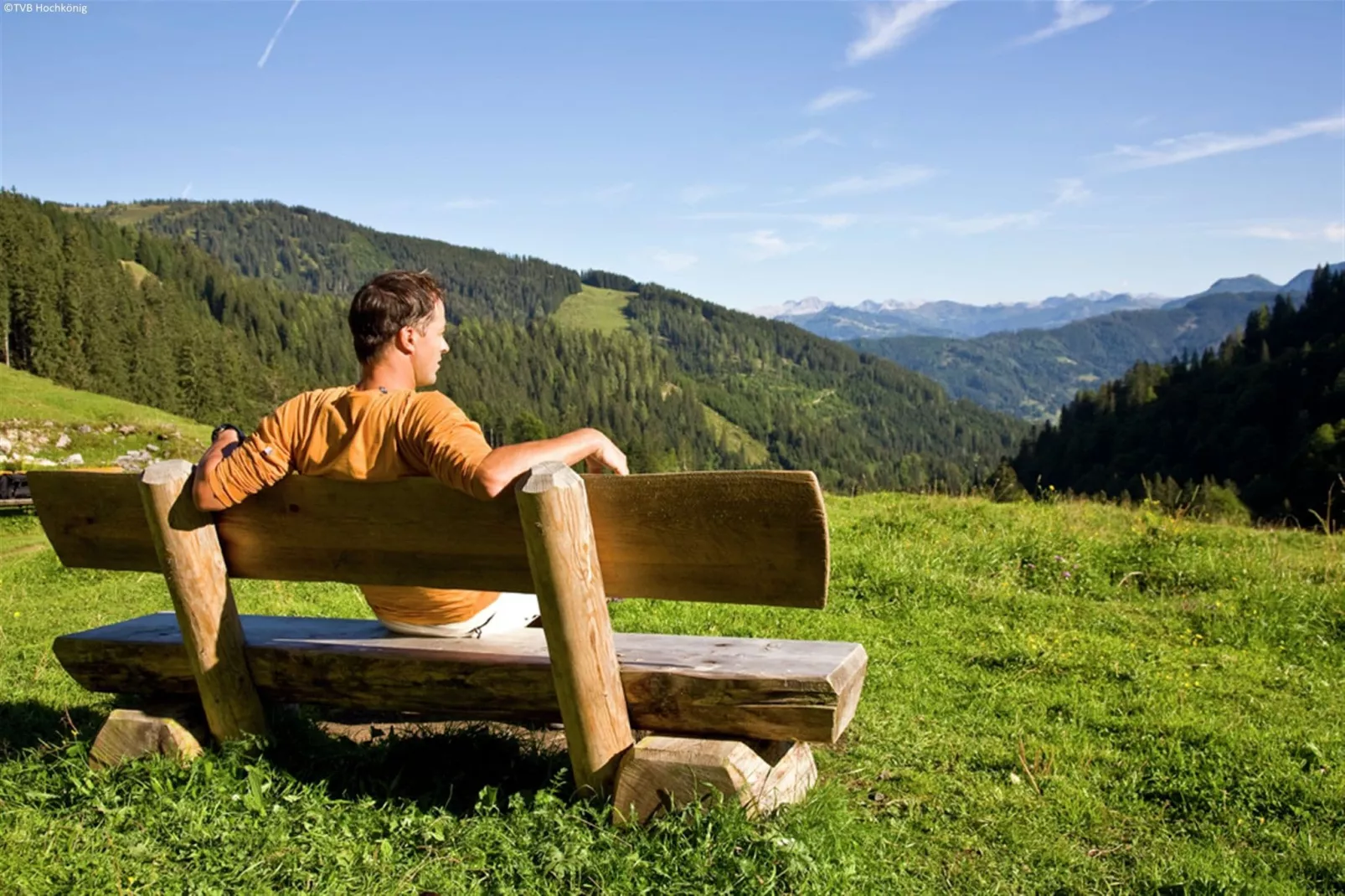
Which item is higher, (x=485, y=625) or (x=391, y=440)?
(x=391, y=440)

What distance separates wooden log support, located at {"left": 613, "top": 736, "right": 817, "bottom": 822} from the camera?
3.51 m

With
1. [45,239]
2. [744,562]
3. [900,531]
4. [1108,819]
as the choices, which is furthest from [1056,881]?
[45,239]

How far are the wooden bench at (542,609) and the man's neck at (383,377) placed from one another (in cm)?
56

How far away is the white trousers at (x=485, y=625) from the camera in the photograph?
441 cm

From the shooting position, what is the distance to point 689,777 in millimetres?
3516

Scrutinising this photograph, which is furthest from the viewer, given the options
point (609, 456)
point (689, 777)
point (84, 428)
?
point (84, 428)

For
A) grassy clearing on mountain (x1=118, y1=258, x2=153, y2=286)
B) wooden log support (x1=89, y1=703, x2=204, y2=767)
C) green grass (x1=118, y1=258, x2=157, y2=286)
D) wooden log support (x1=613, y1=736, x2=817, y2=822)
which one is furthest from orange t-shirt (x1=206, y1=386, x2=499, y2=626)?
grassy clearing on mountain (x1=118, y1=258, x2=153, y2=286)

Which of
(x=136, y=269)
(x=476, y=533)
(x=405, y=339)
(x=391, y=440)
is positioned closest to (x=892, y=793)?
(x=476, y=533)

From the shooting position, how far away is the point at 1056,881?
379 cm

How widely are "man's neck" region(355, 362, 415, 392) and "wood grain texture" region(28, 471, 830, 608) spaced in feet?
1.79

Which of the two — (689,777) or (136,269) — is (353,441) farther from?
(136,269)

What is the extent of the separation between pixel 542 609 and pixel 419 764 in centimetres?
146

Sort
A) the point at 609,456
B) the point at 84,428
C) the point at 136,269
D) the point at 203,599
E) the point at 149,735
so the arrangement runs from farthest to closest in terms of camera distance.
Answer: the point at 136,269, the point at 84,428, the point at 149,735, the point at 203,599, the point at 609,456

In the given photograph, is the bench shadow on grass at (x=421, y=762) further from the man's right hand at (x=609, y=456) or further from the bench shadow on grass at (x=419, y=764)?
the man's right hand at (x=609, y=456)
